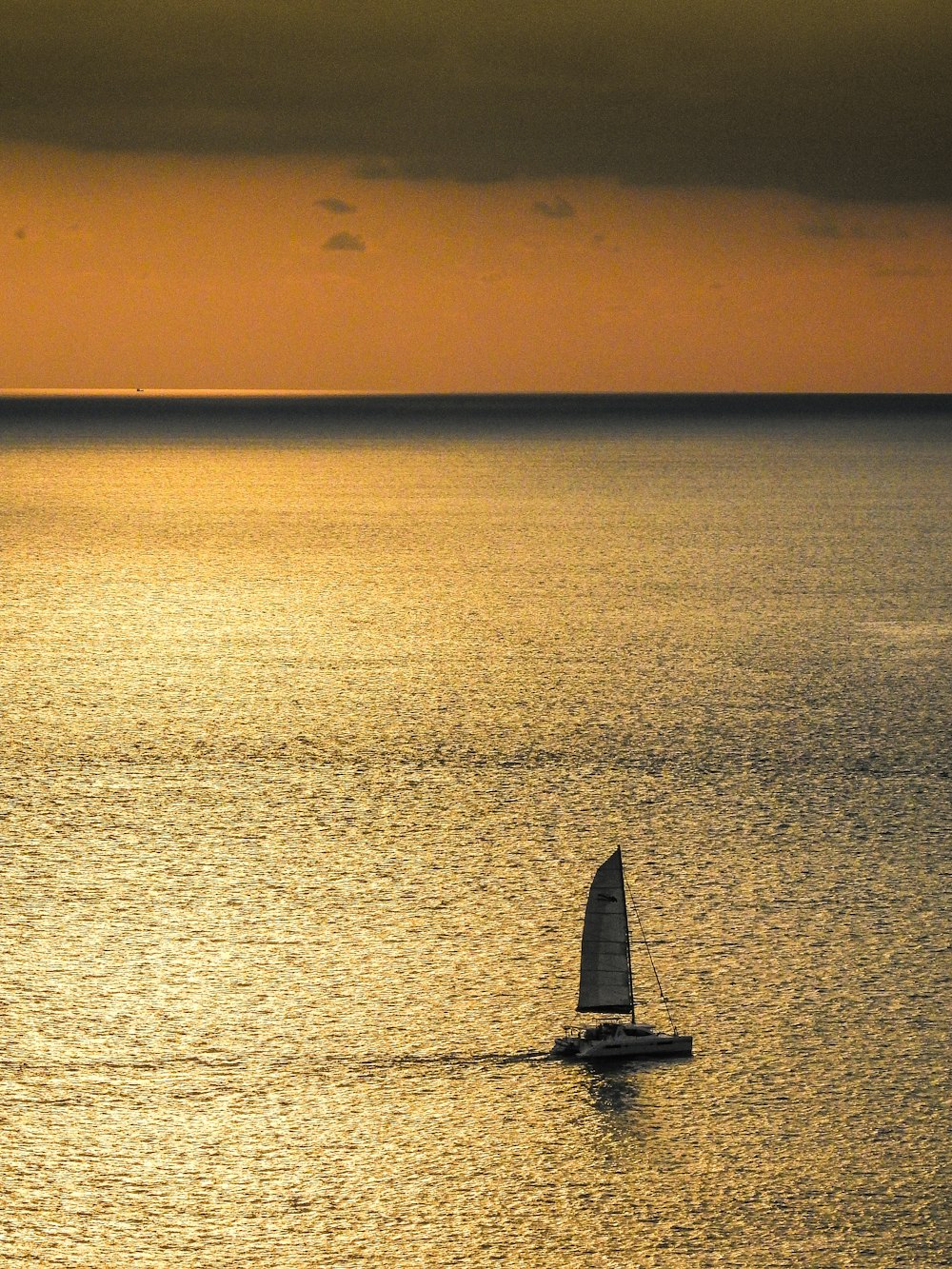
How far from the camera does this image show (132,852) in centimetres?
1419

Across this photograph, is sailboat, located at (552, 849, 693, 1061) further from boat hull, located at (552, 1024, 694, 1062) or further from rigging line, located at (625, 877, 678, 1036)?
rigging line, located at (625, 877, 678, 1036)

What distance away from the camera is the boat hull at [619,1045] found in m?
10.2

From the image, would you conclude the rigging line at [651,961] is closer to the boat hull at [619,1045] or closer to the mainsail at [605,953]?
the boat hull at [619,1045]

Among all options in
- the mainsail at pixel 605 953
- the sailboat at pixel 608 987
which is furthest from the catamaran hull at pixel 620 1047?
the mainsail at pixel 605 953

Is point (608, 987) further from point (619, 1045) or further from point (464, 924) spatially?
point (464, 924)

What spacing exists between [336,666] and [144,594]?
30.3 feet

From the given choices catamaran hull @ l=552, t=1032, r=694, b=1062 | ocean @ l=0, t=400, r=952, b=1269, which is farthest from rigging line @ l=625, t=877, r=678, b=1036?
catamaran hull @ l=552, t=1032, r=694, b=1062

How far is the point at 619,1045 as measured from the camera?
1022cm

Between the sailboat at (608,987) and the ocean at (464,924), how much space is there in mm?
115

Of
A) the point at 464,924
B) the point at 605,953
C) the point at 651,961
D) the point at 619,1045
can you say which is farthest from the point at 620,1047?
the point at 464,924

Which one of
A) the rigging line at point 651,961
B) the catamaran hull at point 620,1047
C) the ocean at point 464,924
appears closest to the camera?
the ocean at point 464,924

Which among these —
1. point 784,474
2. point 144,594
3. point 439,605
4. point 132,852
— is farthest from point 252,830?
point 784,474

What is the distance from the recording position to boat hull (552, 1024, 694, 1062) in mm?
10188

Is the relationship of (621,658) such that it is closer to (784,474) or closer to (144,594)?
(144,594)
